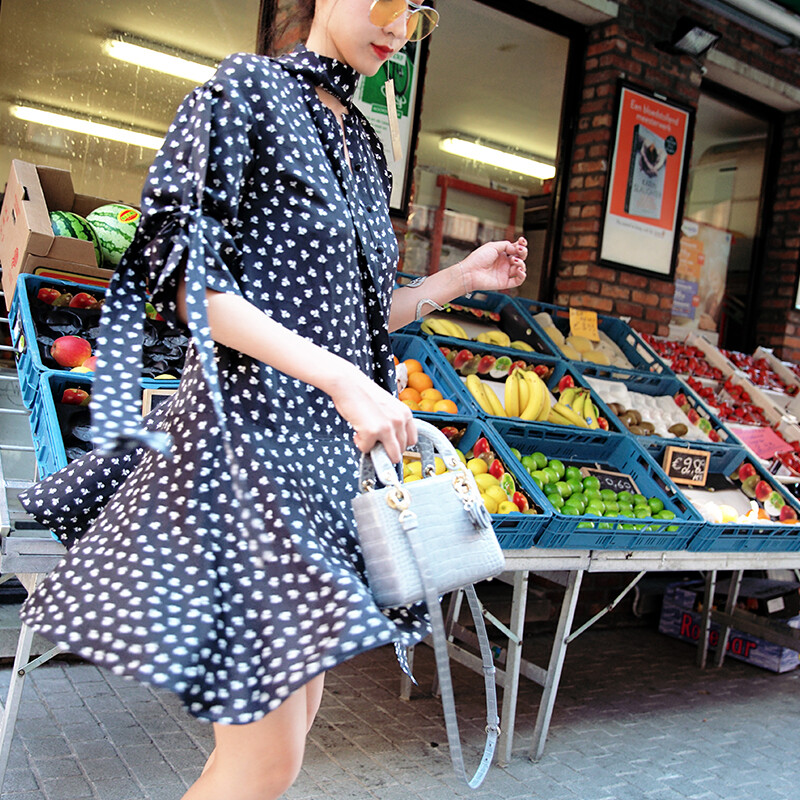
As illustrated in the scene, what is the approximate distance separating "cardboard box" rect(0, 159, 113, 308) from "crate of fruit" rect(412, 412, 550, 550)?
1.36 meters

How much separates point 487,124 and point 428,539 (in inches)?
211

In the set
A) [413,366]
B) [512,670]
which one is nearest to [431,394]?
[413,366]

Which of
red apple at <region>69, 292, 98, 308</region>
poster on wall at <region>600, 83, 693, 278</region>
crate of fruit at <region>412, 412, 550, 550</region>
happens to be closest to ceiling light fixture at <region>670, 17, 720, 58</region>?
poster on wall at <region>600, 83, 693, 278</region>

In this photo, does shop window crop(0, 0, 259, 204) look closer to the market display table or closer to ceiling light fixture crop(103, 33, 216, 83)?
ceiling light fixture crop(103, 33, 216, 83)

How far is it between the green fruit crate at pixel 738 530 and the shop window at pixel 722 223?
7.85ft

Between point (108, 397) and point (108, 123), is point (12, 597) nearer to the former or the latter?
A: point (108, 123)

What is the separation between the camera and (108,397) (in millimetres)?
1233

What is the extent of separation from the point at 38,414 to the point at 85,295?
0.61 metres

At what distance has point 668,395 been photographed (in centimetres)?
478

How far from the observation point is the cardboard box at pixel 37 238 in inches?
119

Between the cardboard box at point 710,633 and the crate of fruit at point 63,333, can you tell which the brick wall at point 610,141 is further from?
the crate of fruit at point 63,333

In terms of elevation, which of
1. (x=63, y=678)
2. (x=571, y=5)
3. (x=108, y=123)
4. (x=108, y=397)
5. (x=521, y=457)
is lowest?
(x=63, y=678)

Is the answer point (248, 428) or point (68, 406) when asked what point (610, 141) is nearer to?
point (68, 406)

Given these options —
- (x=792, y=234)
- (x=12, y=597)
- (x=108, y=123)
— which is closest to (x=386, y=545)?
(x=12, y=597)
